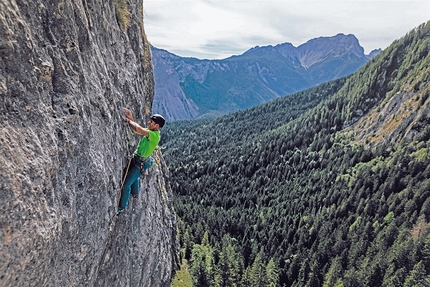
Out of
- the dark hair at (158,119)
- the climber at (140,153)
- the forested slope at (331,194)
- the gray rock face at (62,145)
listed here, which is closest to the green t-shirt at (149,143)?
the climber at (140,153)

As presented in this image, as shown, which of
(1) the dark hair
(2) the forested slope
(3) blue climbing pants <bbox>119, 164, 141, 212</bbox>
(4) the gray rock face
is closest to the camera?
(4) the gray rock face

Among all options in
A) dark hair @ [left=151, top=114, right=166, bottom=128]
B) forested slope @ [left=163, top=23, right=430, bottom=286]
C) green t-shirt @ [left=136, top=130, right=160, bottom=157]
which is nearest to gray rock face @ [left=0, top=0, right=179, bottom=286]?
green t-shirt @ [left=136, top=130, right=160, bottom=157]

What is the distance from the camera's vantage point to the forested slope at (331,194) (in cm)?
6704

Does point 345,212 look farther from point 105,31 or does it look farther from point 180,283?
point 105,31

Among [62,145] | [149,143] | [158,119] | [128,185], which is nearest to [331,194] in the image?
[128,185]

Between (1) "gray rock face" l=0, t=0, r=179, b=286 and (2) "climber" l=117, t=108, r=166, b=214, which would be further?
(2) "climber" l=117, t=108, r=166, b=214

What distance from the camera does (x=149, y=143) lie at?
11.9 m

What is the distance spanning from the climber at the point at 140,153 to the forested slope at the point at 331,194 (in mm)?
45662

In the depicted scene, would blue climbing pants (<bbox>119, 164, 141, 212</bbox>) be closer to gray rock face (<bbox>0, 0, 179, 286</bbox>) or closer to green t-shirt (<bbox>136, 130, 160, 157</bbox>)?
gray rock face (<bbox>0, 0, 179, 286</bbox>)

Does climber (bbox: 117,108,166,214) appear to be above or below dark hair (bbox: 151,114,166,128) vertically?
below

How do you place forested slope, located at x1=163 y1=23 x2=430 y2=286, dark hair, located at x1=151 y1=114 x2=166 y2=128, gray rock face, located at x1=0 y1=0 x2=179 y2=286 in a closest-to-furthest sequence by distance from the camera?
gray rock face, located at x1=0 y1=0 x2=179 y2=286, dark hair, located at x1=151 y1=114 x2=166 y2=128, forested slope, located at x1=163 y1=23 x2=430 y2=286

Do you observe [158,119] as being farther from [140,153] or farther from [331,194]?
[331,194]

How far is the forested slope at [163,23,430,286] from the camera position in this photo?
67.0m

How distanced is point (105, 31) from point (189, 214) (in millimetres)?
86459
